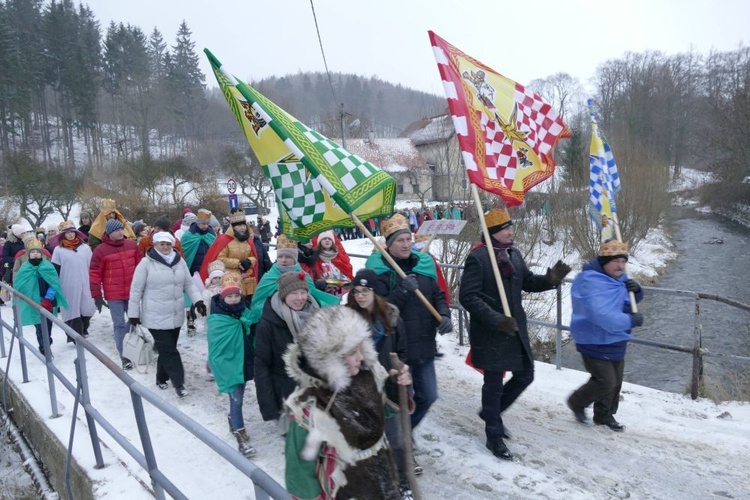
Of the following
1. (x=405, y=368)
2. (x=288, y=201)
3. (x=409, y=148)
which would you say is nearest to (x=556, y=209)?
(x=288, y=201)

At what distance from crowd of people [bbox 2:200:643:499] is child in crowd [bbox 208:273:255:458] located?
10 millimetres

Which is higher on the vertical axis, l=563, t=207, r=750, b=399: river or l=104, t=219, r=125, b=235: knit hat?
l=104, t=219, r=125, b=235: knit hat

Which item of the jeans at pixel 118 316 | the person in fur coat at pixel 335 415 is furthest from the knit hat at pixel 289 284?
the jeans at pixel 118 316

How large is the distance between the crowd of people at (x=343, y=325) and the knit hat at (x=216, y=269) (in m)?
0.02

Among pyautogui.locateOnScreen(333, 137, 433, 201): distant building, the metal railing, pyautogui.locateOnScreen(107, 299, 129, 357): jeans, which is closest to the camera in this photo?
the metal railing

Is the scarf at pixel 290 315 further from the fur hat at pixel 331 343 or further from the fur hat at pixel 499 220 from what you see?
the fur hat at pixel 499 220

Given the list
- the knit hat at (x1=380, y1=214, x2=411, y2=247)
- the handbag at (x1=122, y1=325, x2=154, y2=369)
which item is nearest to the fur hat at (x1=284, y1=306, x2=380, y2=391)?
the knit hat at (x1=380, y1=214, x2=411, y2=247)

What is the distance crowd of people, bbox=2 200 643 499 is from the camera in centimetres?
250

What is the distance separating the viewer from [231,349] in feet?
14.5

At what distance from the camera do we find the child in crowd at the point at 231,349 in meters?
4.37

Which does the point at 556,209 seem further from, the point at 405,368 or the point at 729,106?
the point at 729,106

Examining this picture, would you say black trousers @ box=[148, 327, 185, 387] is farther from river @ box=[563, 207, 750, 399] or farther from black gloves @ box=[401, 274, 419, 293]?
river @ box=[563, 207, 750, 399]

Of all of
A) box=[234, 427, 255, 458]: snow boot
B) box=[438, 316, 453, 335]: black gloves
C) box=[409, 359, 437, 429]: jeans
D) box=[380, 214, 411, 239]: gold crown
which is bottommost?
box=[234, 427, 255, 458]: snow boot

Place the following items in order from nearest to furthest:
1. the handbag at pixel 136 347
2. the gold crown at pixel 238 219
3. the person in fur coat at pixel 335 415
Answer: the person in fur coat at pixel 335 415 → the handbag at pixel 136 347 → the gold crown at pixel 238 219
